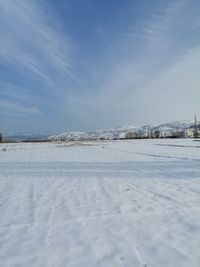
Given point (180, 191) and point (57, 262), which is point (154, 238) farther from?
point (180, 191)

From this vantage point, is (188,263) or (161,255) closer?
(188,263)

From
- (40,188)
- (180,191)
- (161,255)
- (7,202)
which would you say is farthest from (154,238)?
(40,188)

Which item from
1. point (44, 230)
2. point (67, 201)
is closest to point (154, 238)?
point (44, 230)

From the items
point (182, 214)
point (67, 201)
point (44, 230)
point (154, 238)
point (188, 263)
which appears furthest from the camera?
point (67, 201)

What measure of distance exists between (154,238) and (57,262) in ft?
5.53

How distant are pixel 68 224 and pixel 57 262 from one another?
1405 millimetres

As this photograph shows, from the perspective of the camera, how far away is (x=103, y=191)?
7902 mm

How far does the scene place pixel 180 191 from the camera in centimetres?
752

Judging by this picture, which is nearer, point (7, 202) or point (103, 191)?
point (7, 202)

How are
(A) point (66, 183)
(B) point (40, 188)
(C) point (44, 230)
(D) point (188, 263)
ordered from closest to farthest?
(D) point (188, 263), (C) point (44, 230), (B) point (40, 188), (A) point (66, 183)

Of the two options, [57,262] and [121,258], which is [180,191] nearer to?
[121,258]

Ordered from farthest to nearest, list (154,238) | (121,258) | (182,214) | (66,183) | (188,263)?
(66,183)
(182,214)
(154,238)
(121,258)
(188,263)

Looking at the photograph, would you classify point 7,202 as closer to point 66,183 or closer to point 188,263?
point 66,183

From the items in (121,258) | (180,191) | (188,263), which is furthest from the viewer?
(180,191)
